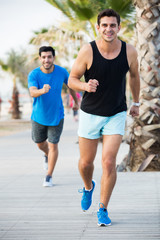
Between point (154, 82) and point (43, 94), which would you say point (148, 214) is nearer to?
point (43, 94)

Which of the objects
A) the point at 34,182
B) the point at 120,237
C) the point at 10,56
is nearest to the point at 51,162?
the point at 34,182

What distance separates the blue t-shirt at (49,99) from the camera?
648cm

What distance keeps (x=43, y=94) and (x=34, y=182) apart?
1313 mm

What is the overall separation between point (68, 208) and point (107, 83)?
1.57 m

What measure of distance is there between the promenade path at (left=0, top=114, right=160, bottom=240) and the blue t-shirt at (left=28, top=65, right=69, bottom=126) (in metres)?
0.94

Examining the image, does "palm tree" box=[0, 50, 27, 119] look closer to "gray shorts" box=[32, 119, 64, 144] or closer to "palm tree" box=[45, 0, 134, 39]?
"palm tree" box=[45, 0, 134, 39]

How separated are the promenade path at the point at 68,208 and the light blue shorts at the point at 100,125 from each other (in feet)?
2.83

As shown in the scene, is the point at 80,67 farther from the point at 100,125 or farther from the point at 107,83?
the point at 100,125

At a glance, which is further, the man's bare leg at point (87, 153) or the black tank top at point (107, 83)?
the man's bare leg at point (87, 153)

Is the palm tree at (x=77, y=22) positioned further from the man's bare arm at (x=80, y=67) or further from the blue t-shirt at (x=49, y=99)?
the man's bare arm at (x=80, y=67)

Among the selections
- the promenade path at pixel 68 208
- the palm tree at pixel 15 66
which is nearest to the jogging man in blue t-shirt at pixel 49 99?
the promenade path at pixel 68 208

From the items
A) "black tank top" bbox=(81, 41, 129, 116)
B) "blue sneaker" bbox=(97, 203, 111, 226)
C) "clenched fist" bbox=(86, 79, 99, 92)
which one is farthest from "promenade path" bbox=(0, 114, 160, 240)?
"clenched fist" bbox=(86, 79, 99, 92)

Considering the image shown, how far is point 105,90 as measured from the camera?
4422 mm

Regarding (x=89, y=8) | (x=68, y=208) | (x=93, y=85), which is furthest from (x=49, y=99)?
(x=89, y=8)
